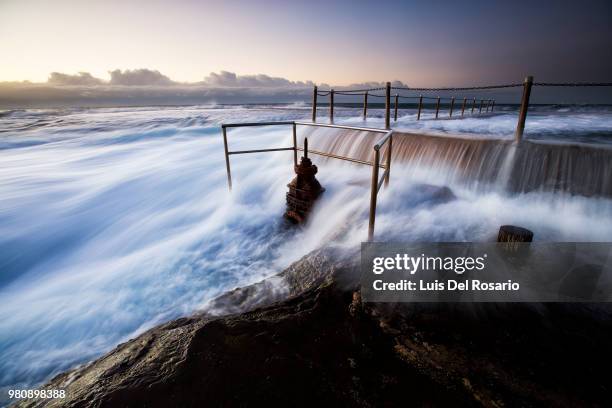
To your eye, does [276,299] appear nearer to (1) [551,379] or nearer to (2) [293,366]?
(2) [293,366]

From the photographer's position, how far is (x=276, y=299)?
309cm

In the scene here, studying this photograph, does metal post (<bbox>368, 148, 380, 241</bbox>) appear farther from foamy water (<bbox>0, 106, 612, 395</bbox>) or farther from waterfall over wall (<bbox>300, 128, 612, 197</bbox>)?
waterfall over wall (<bbox>300, 128, 612, 197</bbox>)

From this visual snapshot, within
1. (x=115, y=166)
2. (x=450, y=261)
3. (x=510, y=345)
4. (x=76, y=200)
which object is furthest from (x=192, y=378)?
(x=115, y=166)

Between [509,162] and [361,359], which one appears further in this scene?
[509,162]

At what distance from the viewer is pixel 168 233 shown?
6102 millimetres

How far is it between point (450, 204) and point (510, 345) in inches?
125

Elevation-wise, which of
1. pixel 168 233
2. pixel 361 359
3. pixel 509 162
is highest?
pixel 509 162

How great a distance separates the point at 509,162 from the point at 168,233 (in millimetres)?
7390

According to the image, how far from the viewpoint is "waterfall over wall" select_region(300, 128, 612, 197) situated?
4.89 metres

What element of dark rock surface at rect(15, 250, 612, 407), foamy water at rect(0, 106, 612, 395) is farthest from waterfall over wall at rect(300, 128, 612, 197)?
dark rock surface at rect(15, 250, 612, 407)

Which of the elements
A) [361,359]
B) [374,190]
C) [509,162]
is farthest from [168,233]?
[509,162]

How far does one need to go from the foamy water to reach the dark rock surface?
117 centimetres

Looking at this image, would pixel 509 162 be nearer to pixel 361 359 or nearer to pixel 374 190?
pixel 374 190

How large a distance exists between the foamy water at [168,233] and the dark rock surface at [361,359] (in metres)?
1.17
